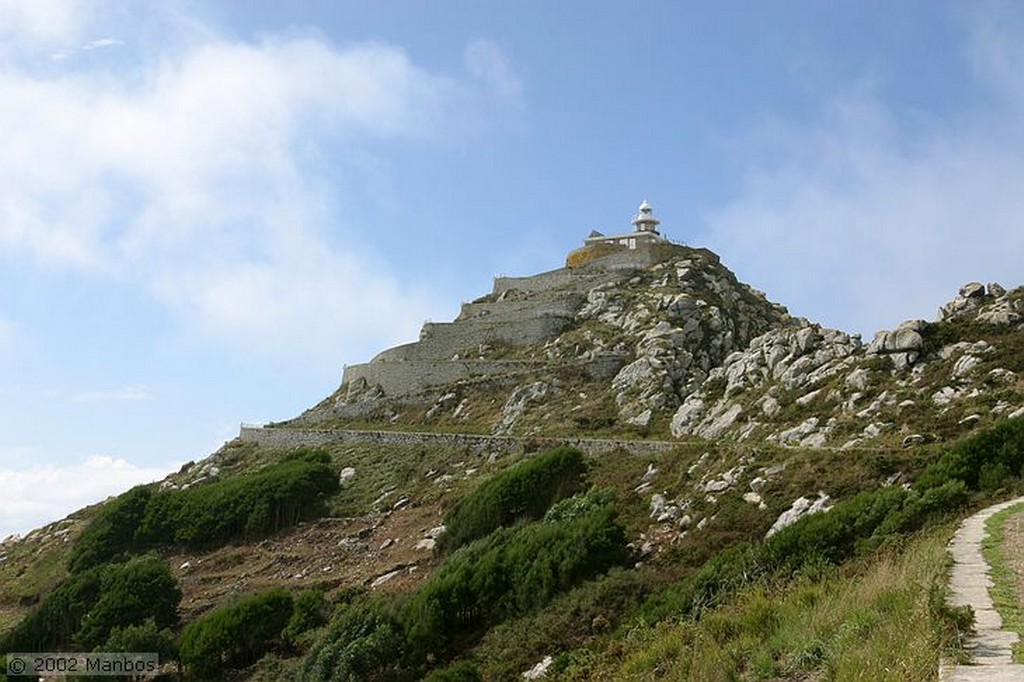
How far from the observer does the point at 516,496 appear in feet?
91.0

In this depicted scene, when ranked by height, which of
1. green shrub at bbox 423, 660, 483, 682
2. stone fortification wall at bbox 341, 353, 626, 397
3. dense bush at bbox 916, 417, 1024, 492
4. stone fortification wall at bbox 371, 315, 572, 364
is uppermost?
stone fortification wall at bbox 371, 315, 572, 364

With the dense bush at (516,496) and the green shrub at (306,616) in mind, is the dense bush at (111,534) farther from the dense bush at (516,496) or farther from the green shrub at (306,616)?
the dense bush at (516,496)

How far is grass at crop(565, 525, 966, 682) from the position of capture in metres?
7.65

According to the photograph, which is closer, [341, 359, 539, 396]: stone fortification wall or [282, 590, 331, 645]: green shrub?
[282, 590, 331, 645]: green shrub

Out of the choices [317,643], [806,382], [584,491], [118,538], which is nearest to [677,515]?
[584,491]

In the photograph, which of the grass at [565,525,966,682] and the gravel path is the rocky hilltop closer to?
the gravel path

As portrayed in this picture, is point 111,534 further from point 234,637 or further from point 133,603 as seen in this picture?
point 234,637

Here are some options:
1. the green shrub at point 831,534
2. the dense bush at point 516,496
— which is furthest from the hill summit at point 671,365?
the green shrub at point 831,534

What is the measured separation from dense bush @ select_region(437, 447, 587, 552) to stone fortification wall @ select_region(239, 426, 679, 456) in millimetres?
2190

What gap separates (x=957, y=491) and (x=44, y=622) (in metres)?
30.4

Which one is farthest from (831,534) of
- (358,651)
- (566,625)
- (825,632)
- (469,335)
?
(469,335)

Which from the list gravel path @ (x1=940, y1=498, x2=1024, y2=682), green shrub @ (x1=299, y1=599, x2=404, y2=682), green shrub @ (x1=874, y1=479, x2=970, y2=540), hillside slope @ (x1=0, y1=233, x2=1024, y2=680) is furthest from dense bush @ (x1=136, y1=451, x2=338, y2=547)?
gravel path @ (x1=940, y1=498, x2=1024, y2=682)

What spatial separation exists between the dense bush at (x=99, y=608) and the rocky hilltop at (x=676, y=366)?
16.7m
